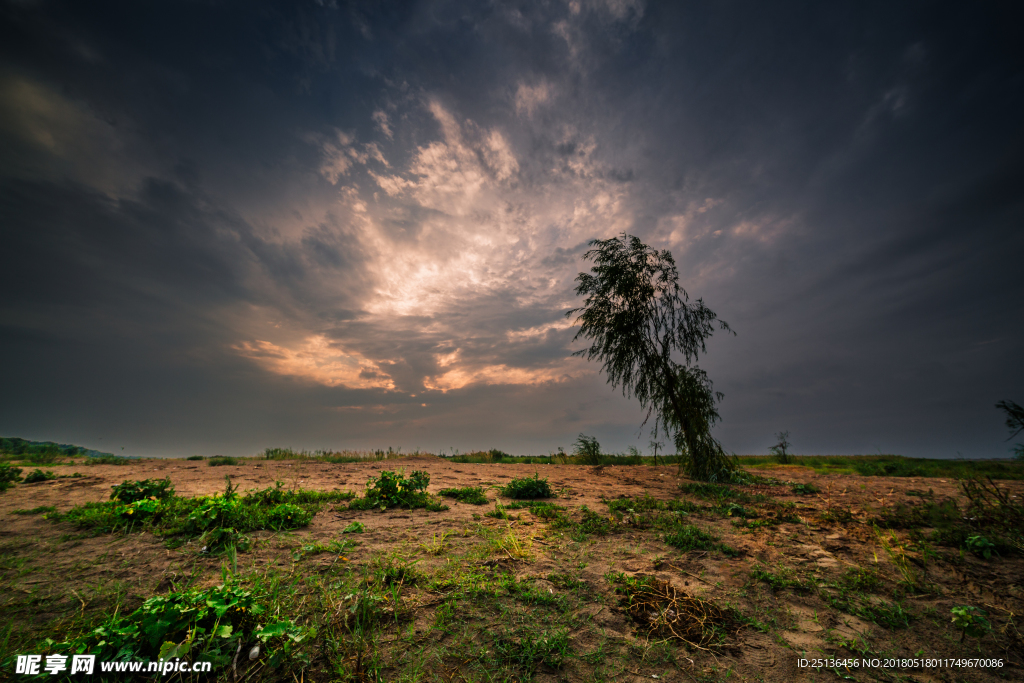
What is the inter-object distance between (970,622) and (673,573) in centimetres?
296

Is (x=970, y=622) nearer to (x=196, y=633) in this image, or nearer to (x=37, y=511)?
(x=196, y=633)

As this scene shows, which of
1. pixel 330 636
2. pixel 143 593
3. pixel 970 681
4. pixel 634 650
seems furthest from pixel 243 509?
pixel 970 681

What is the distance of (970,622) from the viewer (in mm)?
3799

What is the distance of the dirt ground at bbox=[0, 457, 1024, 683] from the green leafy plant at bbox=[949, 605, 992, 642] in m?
0.06

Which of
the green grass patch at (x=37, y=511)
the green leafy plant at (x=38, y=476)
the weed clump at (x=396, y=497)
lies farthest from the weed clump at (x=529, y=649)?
the green leafy plant at (x=38, y=476)

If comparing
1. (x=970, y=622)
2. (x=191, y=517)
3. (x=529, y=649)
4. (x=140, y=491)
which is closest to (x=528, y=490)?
(x=529, y=649)

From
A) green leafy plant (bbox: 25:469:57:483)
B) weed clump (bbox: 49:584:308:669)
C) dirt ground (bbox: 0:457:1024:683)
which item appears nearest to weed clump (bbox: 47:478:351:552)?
dirt ground (bbox: 0:457:1024:683)

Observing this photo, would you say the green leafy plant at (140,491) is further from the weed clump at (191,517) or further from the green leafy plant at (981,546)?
the green leafy plant at (981,546)

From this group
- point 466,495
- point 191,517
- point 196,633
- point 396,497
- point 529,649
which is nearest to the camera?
point 196,633

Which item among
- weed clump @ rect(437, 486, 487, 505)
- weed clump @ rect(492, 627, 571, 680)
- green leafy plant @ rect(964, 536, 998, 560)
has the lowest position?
weed clump @ rect(492, 627, 571, 680)

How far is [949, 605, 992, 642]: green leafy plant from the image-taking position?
3.75 metres

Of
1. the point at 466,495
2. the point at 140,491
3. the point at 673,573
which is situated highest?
the point at 140,491

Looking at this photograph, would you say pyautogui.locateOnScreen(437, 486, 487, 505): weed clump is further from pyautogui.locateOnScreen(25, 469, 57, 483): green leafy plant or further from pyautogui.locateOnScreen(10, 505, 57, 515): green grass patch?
pyautogui.locateOnScreen(25, 469, 57, 483): green leafy plant

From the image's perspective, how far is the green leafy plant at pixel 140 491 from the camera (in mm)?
6223
